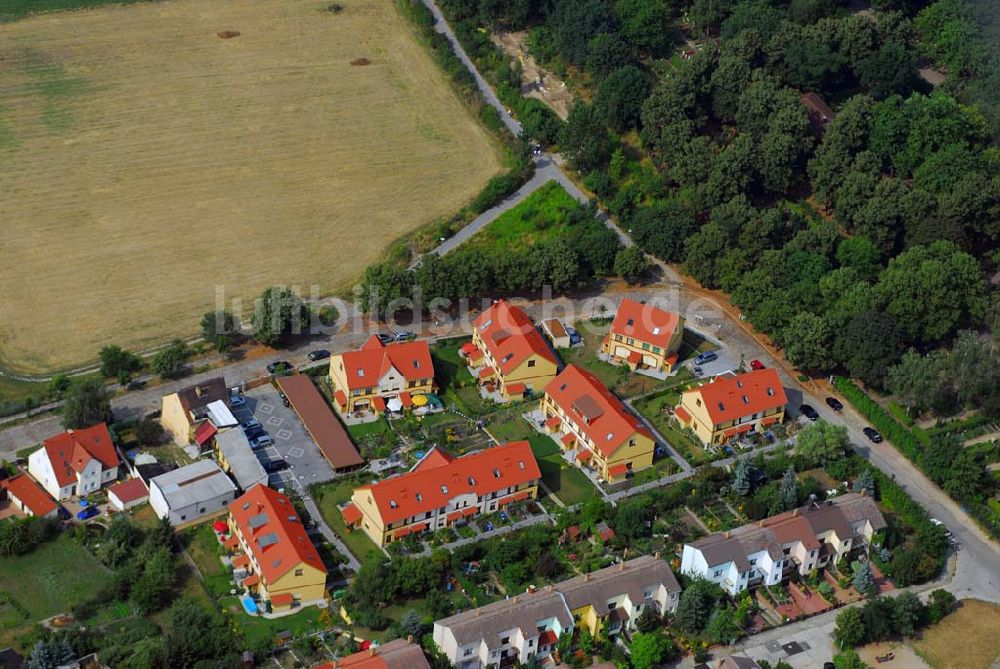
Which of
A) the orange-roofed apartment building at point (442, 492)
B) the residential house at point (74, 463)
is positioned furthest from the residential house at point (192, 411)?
the orange-roofed apartment building at point (442, 492)

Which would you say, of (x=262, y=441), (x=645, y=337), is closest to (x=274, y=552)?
(x=262, y=441)

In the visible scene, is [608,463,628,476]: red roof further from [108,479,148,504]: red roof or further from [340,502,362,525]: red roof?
[108,479,148,504]: red roof

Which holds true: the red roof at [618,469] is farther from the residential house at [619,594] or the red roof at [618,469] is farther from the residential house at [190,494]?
the residential house at [190,494]

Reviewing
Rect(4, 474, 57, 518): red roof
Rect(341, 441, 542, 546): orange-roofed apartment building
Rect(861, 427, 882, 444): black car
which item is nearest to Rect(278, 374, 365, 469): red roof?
Rect(341, 441, 542, 546): orange-roofed apartment building

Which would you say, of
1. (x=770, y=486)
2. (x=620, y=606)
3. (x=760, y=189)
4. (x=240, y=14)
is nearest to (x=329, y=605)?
(x=620, y=606)

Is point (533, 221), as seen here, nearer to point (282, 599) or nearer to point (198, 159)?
point (198, 159)

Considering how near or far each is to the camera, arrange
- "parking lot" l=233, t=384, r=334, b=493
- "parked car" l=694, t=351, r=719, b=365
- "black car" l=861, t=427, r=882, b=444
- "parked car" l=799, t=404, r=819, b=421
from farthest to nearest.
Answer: "parked car" l=694, t=351, r=719, b=365 < "parked car" l=799, t=404, r=819, b=421 < "black car" l=861, t=427, r=882, b=444 < "parking lot" l=233, t=384, r=334, b=493
